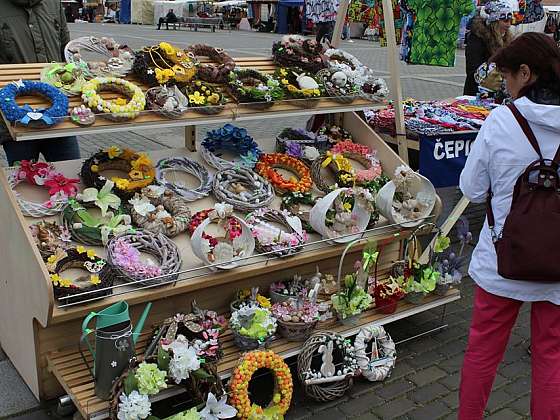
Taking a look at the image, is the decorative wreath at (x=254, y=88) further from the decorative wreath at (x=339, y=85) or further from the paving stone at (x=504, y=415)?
the paving stone at (x=504, y=415)

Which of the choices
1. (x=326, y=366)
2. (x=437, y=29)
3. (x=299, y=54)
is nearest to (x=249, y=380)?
(x=326, y=366)

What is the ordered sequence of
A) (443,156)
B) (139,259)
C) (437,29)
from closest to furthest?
(139,259), (443,156), (437,29)

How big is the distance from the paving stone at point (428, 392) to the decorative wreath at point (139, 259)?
4.33 feet

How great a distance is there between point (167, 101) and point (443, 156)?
2.04 meters

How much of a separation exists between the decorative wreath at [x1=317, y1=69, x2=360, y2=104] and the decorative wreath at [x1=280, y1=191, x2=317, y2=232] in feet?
2.01

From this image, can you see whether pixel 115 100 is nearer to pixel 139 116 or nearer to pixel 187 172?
pixel 139 116

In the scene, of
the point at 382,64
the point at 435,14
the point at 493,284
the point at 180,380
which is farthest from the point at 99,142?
the point at 382,64

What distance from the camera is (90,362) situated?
2639 mm

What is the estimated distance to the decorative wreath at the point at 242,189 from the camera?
3.29 metres

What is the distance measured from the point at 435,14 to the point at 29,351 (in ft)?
11.3

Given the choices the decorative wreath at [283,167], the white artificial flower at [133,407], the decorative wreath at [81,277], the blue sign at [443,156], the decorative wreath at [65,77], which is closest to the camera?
the white artificial flower at [133,407]

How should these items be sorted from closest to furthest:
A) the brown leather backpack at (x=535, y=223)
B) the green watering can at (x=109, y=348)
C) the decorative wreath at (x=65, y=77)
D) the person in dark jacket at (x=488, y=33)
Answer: the brown leather backpack at (x=535, y=223)
the green watering can at (x=109, y=348)
the decorative wreath at (x=65, y=77)
the person in dark jacket at (x=488, y=33)

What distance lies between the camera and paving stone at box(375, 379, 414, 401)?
301 cm

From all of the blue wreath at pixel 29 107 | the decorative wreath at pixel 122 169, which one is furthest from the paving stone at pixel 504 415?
the blue wreath at pixel 29 107
